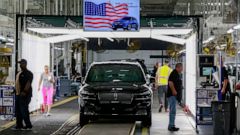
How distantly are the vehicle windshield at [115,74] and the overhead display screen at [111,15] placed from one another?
2.63m

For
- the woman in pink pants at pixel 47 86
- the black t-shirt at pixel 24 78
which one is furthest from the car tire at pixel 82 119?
the woman in pink pants at pixel 47 86

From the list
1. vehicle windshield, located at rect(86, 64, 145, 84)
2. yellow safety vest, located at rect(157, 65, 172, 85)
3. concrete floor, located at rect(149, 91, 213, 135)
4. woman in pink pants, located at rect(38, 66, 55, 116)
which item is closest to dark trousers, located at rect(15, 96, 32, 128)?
vehicle windshield, located at rect(86, 64, 145, 84)

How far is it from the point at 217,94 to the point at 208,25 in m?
12.5

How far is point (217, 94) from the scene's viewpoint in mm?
14492

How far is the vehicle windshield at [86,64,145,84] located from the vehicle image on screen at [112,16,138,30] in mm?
2694

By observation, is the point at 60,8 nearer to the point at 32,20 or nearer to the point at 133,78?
the point at 32,20

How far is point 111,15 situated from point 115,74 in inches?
163

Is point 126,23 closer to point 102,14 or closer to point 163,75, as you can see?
point 102,14

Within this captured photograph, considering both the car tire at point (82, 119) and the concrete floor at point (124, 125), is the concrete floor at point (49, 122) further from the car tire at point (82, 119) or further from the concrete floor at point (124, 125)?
the car tire at point (82, 119)

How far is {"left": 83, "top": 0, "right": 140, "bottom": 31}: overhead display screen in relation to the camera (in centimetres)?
1864

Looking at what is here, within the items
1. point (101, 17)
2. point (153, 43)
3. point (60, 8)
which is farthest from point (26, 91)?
point (153, 43)

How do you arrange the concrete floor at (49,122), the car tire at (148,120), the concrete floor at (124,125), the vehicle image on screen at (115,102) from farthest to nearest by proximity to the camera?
the car tire at (148,120)
the vehicle image on screen at (115,102)
the concrete floor at (124,125)
the concrete floor at (49,122)

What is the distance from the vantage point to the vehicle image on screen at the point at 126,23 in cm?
1864

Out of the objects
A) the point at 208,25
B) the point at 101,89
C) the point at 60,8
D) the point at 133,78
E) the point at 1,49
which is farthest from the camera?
the point at 60,8
